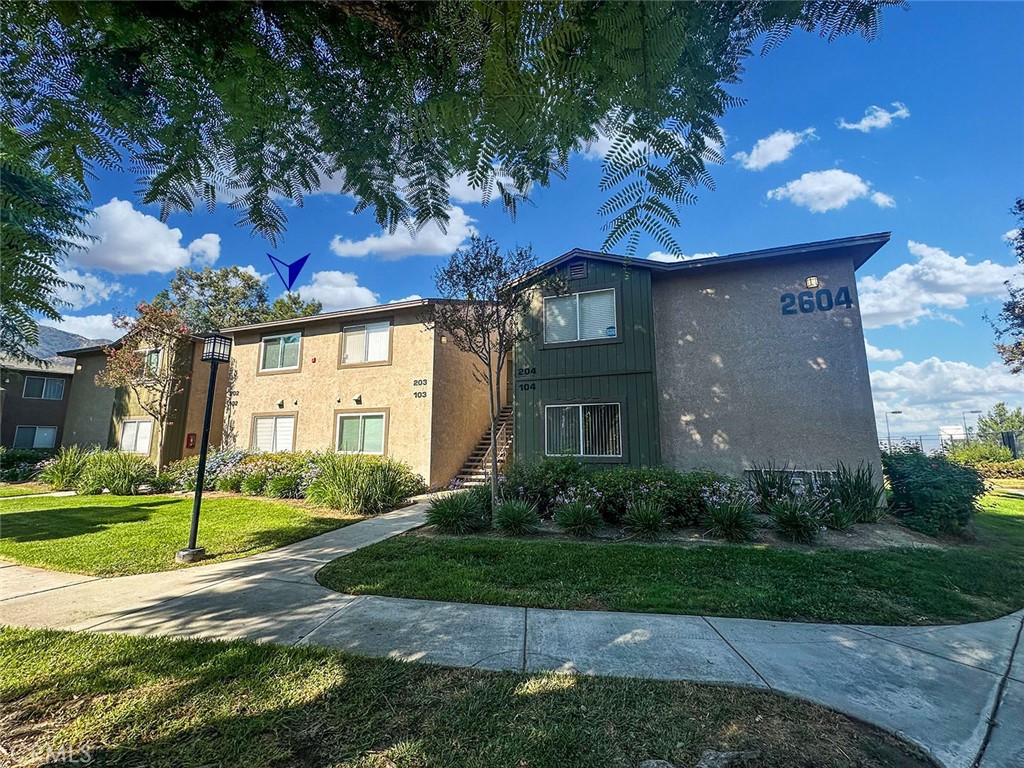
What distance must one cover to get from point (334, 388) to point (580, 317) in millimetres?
8642

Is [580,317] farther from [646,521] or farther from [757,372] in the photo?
[646,521]

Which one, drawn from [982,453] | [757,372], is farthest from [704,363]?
[982,453]

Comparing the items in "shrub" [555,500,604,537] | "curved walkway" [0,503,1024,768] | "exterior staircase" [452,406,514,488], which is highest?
"exterior staircase" [452,406,514,488]

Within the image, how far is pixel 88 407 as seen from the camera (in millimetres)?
19344

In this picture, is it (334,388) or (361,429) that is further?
(334,388)

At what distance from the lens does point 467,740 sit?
233 centimetres

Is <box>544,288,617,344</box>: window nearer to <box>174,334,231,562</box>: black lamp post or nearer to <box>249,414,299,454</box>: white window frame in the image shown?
<box>174,334,231,562</box>: black lamp post

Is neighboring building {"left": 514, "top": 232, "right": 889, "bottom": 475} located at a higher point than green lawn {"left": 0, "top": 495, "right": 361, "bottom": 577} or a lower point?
higher

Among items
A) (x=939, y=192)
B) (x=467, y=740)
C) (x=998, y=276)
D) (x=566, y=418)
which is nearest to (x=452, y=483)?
(x=566, y=418)

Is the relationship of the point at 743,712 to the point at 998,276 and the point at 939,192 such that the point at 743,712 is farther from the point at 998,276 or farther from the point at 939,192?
the point at 998,276

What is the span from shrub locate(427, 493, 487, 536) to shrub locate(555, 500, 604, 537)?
1.55m

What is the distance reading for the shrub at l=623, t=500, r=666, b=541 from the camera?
279 inches

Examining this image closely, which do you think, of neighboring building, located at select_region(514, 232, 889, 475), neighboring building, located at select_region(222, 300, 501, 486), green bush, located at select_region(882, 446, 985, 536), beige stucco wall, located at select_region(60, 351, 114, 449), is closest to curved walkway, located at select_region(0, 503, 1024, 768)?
green bush, located at select_region(882, 446, 985, 536)

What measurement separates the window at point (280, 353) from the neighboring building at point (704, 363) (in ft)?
29.1
